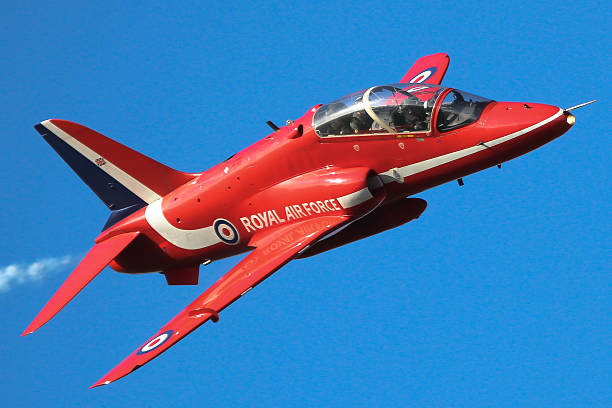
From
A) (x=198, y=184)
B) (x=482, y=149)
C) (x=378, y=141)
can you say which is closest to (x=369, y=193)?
(x=378, y=141)

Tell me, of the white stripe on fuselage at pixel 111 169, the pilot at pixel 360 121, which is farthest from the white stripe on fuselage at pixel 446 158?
the white stripe on fuselage at pixel 111 169

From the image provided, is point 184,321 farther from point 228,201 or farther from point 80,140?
point 80,140

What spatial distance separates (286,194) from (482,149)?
160 inches

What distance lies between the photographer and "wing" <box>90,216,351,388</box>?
19500mm

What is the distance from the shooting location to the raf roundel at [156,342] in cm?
1959

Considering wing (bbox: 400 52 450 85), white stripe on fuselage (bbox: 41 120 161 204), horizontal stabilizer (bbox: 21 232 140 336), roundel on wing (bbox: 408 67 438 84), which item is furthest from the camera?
roundel on wing (bbox: 408 67 438 84)

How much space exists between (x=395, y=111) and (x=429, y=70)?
5.33m

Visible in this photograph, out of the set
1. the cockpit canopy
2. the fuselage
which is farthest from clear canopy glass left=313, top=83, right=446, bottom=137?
the fuselage

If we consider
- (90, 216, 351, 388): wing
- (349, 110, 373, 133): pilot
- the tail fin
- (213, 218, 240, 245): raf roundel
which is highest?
the tail fin

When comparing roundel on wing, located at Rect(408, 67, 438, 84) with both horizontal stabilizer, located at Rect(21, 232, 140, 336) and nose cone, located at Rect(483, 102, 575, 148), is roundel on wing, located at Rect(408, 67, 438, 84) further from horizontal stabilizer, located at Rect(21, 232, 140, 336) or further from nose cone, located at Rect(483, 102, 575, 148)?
horizontal stabilizer, located at Rect(21, 232, 140, 336)

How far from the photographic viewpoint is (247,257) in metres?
21.0

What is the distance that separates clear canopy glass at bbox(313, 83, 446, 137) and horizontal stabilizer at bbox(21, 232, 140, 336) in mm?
5152

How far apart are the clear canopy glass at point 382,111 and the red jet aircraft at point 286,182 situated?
24 mm

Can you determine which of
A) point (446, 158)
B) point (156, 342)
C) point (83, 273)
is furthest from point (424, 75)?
point (156, 342)
